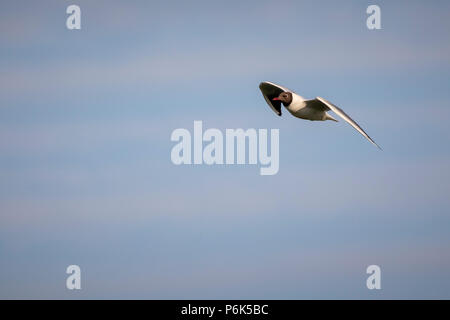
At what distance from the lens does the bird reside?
23.3 meters

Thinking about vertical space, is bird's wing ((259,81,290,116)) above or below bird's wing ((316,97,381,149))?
above

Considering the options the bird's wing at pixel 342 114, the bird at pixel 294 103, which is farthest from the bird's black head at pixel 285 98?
the bird's wing at pixel 342 114

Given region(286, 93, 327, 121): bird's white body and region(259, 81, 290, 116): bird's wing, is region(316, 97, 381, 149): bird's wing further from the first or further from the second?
region(259, 81, 290, 116): bird's wing

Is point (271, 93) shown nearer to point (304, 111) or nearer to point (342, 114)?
point (304, 111)

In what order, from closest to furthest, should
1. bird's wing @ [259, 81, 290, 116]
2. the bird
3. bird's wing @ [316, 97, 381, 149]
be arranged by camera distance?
bird's wing @ [316, 97, 381, 149]
the bird
bird's wing @ [259, 81, 290, 116]

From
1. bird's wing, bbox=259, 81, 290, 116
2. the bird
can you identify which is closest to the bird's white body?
the bird

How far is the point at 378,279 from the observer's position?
2981cm

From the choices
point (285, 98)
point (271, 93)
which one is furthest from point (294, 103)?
point (271, 93)

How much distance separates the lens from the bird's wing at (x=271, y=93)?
24516mm

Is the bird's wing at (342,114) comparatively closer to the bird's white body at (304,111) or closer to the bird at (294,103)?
the bird at (294,103)

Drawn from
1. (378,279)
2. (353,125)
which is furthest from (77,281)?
(353,125)
